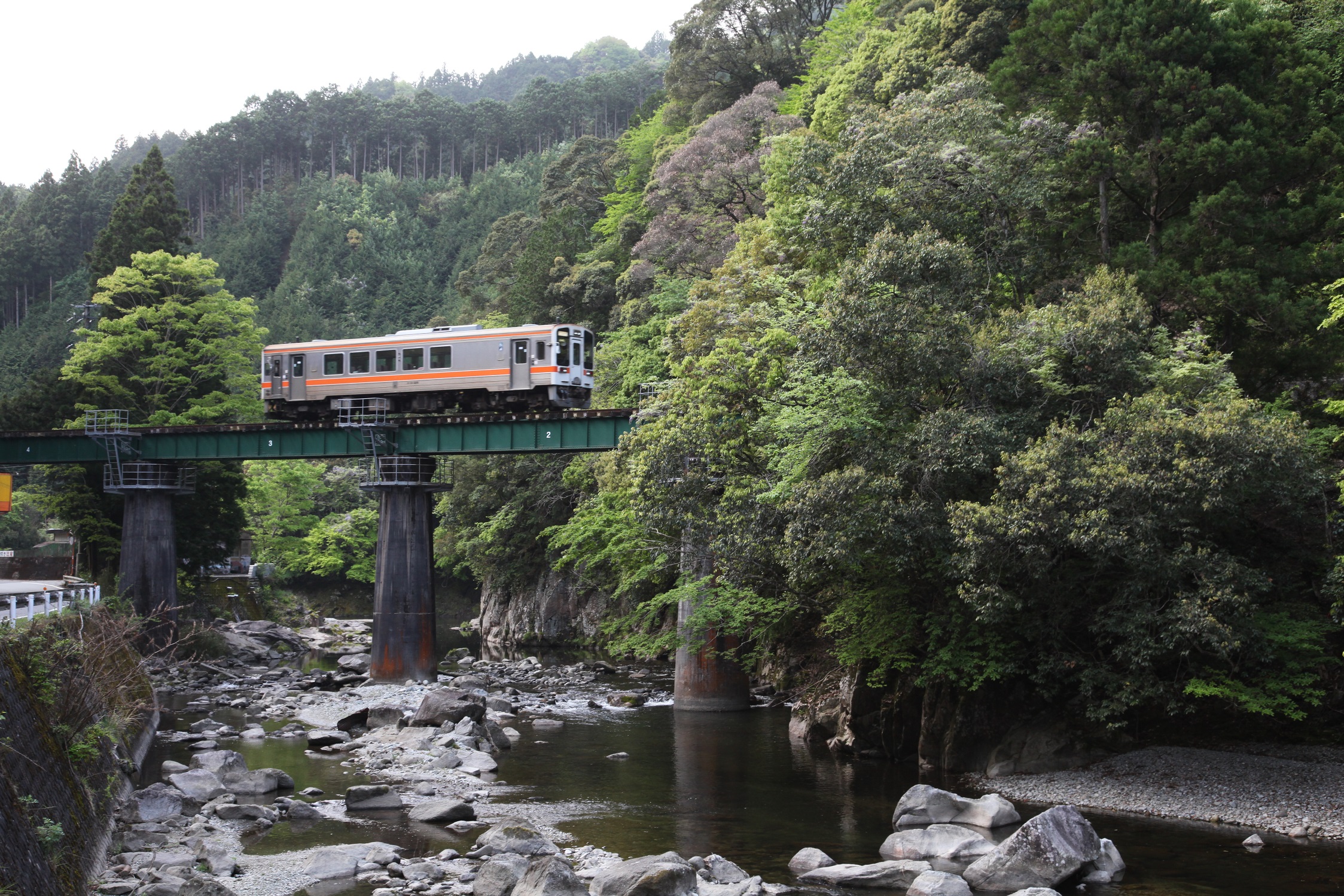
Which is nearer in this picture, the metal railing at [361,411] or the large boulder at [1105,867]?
the large boulder at [1105,867]

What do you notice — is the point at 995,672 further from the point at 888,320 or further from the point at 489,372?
the point at 489,372

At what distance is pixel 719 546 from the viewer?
22047 mm

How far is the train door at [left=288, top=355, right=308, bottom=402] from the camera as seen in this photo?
39375 millimetres

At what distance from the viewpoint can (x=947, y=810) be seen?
16422 mm

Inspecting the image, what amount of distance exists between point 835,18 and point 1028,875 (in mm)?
48083

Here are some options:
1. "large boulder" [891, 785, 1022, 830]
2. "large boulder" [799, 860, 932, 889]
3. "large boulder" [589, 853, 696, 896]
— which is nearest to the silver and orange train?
"large boulder" [891, 785, 1022, 830]

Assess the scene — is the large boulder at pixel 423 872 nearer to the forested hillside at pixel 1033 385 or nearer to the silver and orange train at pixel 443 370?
the forested hillside at pixel 1033 385

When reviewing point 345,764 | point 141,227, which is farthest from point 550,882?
point 141,227

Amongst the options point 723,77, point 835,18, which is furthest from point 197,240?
point 835,18

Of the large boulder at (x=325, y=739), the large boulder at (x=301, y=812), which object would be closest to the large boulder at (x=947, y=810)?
the large boulder at (x=301, y=812)

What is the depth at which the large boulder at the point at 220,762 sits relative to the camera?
1942 centimetres

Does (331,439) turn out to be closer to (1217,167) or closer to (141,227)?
(141,227)

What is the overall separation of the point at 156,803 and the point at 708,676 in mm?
15442

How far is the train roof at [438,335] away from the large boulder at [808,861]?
22687 millimetres
